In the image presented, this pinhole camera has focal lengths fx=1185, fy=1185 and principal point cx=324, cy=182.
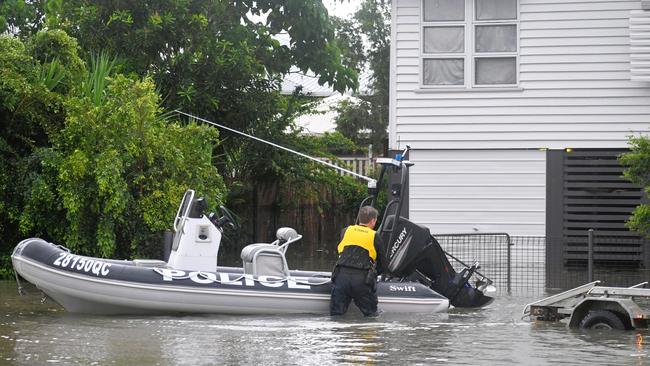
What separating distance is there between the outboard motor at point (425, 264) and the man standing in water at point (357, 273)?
64cm

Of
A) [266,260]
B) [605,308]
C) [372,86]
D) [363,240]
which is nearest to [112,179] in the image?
[266,260]

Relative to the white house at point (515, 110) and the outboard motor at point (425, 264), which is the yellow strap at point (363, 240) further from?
the white house at point (515, 110)

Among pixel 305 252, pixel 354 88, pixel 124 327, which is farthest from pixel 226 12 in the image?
pixel 124 327

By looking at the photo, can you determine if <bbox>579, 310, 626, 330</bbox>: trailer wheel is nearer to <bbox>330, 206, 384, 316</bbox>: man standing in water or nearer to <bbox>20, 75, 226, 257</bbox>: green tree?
<bbox>330, 206, 384, 316</bbox>: man standing in water

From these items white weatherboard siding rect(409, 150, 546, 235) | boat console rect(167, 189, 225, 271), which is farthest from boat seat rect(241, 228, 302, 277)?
white weatherboard siding rect(409, 150, 546, 235)

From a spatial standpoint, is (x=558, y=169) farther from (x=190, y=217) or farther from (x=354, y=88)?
(x=190, y=217)

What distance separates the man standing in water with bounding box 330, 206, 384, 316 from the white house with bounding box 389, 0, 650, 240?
25.1 feet

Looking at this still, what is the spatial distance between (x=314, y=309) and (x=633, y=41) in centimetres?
922

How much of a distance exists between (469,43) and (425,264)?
25.0ft

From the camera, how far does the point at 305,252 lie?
26234 mm

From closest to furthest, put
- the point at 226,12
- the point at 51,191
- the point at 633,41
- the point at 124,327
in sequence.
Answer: the point at 124,327 < the point at 51,191 < the point at 633,41 < the point at 226,12

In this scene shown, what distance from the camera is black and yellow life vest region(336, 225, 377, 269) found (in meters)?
14.0

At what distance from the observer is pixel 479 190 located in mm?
21703

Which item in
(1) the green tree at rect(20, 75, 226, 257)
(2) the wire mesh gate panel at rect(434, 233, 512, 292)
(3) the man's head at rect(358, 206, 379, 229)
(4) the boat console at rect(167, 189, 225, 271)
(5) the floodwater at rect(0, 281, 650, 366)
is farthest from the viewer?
(2) the wire mesh gate panel at rect(434, 233, 512, 292)
